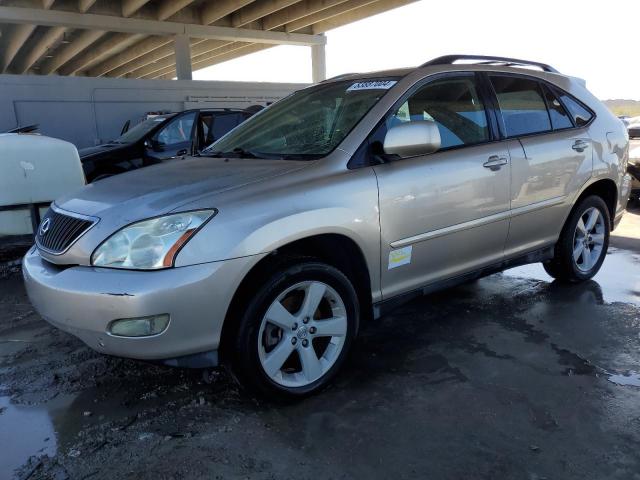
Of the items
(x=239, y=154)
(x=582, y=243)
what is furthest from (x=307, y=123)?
(x=582, y=243)

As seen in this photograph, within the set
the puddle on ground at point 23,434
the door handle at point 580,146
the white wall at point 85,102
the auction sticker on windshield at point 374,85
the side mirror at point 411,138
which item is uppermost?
the white wall at point 85,102

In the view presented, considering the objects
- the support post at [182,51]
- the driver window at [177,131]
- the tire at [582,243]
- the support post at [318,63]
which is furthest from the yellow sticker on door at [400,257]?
the support post at [318,63]

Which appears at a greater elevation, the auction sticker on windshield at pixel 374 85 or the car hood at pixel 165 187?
the auction sticker on windshield at pixel 374 85

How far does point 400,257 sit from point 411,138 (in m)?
0.68

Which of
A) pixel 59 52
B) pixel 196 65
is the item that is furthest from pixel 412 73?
pixel 196 65

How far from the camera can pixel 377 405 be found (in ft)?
8.94

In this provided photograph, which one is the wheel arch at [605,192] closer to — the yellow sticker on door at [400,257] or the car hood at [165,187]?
the yellow sticker on door at [400,257]

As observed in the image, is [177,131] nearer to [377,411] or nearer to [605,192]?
[605,192]

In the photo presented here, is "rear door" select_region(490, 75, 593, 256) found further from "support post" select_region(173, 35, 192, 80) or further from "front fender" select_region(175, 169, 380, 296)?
"support post" select_region(173, 35, 192, 80)

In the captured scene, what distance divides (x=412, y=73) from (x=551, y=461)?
230 centimetres

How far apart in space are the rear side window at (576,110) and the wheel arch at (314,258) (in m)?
2.44

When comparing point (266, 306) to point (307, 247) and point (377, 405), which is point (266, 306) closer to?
point (307, 247)

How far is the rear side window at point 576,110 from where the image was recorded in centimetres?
421

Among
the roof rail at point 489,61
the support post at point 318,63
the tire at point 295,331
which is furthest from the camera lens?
the support post at point 318,63
